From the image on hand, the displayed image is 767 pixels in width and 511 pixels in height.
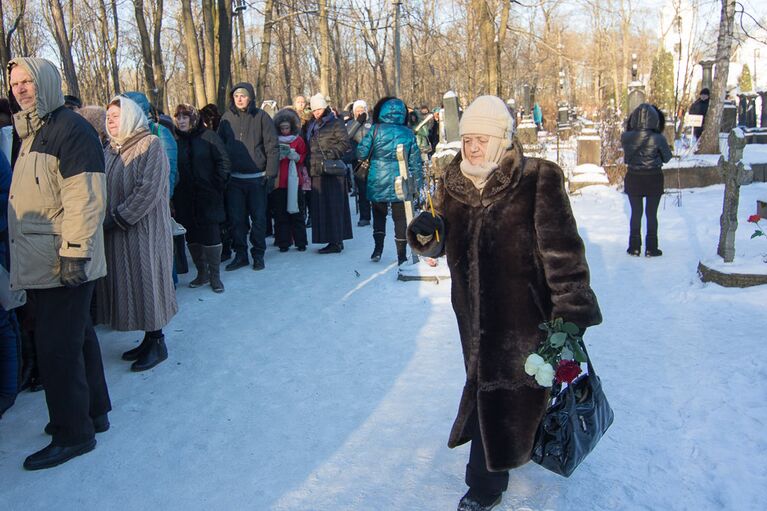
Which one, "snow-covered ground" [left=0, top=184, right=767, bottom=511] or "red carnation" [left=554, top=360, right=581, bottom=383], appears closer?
"red carnation" [left=554, top=360, right=581, bottom=383]

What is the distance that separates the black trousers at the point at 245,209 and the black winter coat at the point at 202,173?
0.78 metres

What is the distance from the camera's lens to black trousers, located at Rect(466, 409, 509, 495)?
2986mm

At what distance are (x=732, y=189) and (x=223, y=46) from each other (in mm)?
9825

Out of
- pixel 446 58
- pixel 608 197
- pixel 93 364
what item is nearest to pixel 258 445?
pixel 93 364

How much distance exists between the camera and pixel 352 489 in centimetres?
332

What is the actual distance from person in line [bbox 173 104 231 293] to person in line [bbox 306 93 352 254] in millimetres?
1928

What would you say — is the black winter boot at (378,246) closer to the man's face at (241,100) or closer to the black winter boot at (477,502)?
the man's face at (241,100)

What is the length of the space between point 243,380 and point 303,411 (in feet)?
2.44

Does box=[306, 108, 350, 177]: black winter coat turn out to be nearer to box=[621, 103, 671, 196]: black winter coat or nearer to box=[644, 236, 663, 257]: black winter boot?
box=[621, 103, 671, 196]: black winter coat

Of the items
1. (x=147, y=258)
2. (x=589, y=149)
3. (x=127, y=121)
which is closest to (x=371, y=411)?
(x=147, y=258)

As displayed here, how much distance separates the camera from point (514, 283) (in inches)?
111

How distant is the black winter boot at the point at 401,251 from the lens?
7842 millimetres

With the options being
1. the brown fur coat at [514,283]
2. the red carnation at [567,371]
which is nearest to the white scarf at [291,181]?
the brown fur coat at [514,283]

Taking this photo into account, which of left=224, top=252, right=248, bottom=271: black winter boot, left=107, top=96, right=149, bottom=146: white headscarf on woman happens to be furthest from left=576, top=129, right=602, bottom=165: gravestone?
left=107, top=96, right=149, bottom=146: white headscarf on woman
